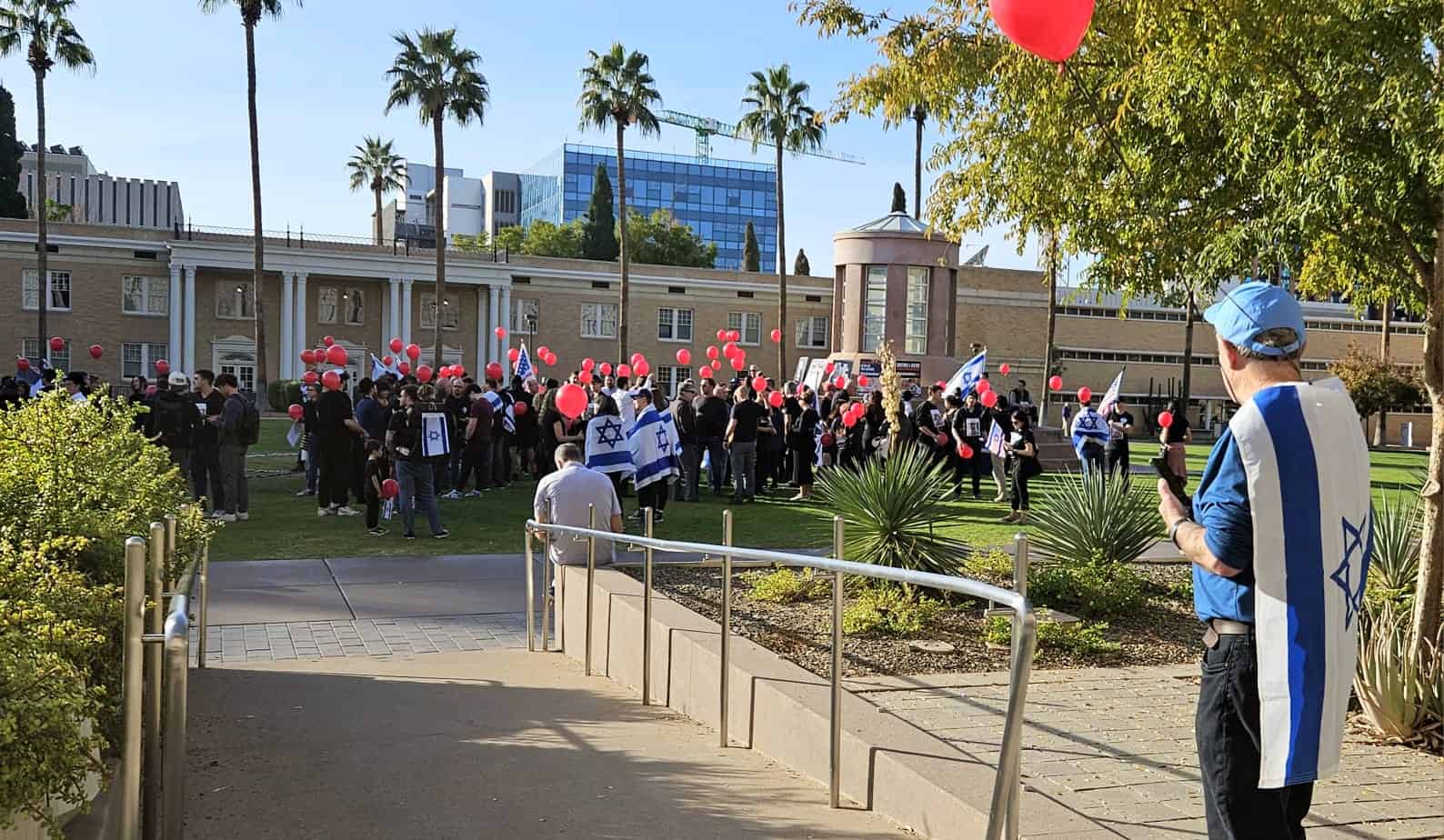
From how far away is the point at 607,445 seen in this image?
1591 centimetres

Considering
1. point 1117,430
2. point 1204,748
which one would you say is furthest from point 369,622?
point 1117,430

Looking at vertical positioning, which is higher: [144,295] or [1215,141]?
[144,295]

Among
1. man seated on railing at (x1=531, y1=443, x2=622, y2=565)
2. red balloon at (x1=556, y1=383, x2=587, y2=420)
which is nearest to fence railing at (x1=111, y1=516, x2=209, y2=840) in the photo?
man seated on railing at (x1=531, y1=443, x2=622, y2=565)

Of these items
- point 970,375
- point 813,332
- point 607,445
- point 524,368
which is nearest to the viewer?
point 607,445

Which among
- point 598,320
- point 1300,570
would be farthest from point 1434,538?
point 598,320

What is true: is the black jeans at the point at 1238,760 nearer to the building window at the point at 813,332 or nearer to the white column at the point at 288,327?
the white column at the point at 288,327

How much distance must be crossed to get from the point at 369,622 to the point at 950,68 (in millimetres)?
6202

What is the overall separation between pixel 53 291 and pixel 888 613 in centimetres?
5524

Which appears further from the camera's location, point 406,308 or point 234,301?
point 406,308

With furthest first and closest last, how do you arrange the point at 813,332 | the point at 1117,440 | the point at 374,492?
the point at 813,332, the point at 1117,440, the point at 374,492

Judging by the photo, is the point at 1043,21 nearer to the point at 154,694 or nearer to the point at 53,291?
the point at 154,694

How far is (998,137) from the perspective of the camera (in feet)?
30.6

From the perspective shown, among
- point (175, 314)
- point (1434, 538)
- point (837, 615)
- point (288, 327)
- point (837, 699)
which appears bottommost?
point (837, 699)

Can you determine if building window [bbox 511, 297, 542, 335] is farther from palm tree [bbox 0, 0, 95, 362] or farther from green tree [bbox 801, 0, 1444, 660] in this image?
green tree [bbox 801, 0, 1444, 660]
